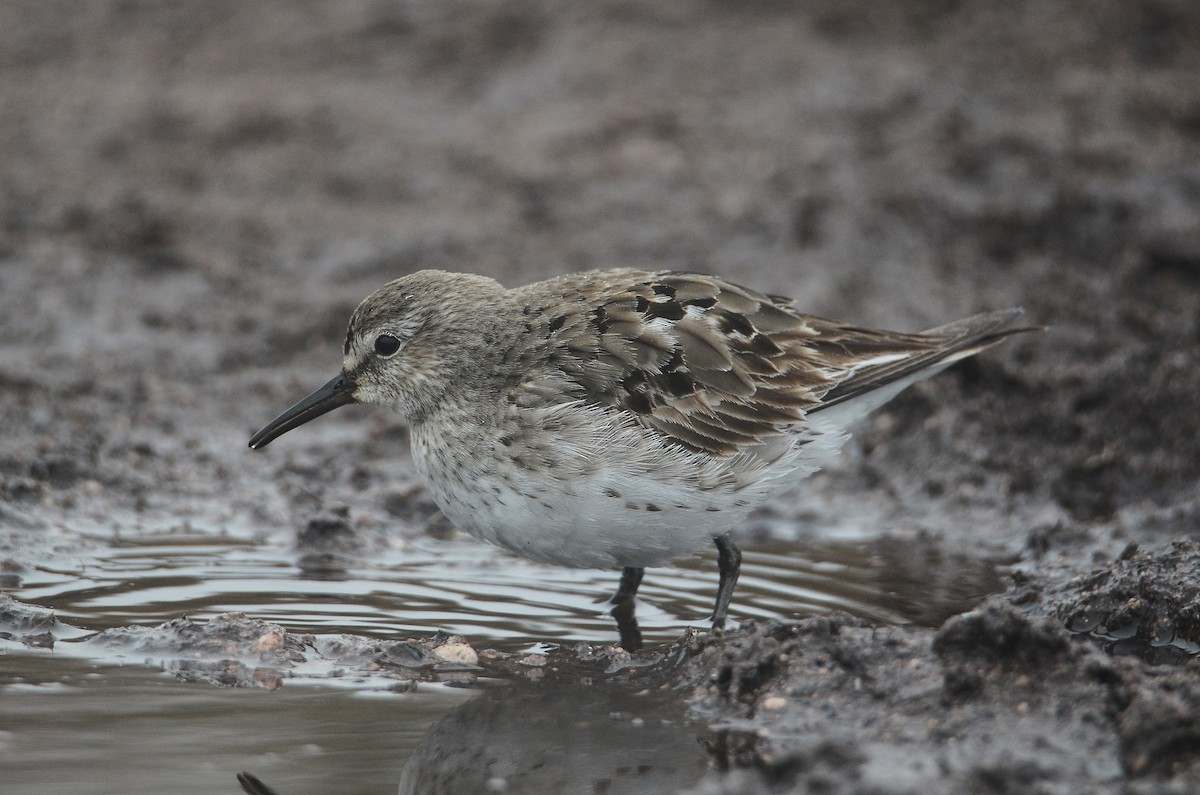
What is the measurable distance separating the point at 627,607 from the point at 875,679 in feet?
5.18

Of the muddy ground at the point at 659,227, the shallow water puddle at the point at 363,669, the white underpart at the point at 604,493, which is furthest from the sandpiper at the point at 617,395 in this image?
the muddy ground at the point at 659,227

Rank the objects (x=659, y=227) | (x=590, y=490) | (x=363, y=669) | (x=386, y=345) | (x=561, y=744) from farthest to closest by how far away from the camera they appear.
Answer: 1. (x=659, y=227)
2. (x=386, y=345)
3. (x=590, y=490)
4. (x=363, y=669)
5. (x=561, y=744)

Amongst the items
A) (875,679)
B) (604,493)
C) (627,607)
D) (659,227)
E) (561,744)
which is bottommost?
(561,744)

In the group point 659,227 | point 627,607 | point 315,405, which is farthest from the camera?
point 659,227

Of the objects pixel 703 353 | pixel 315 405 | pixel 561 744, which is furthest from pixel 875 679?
pixel 315 405

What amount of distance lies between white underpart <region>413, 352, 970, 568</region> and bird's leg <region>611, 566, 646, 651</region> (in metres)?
0.26

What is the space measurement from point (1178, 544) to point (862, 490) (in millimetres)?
2201

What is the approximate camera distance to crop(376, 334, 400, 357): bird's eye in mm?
5992

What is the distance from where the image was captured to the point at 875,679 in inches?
178

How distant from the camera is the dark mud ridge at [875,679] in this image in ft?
12.6

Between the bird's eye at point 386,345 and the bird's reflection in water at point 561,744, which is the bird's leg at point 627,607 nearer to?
the bird's reflection in water at point 561,744

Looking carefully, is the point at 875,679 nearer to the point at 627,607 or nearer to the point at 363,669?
the point at 627,607

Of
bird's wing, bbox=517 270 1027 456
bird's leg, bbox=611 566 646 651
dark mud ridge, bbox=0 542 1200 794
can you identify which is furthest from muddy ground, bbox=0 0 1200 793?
bird's wing, bbox=517 270 1027 456

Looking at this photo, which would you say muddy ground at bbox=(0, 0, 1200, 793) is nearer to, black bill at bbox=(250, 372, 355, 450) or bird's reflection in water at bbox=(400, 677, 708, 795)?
bird's reflection in water at bbox=(400, 677, 708, 795)
